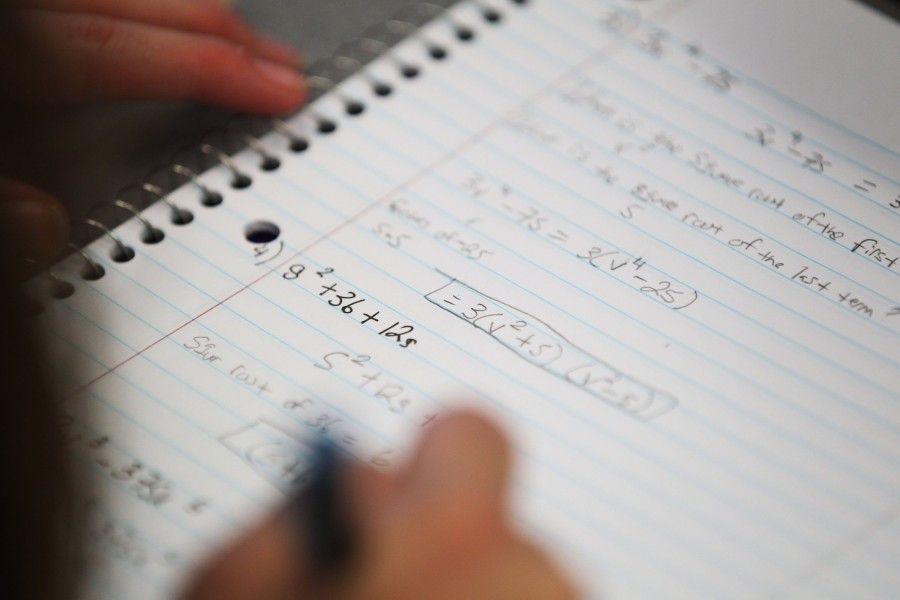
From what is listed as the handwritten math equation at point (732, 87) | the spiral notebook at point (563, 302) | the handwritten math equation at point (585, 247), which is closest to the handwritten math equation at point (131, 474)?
the spiral notebook at point (563, 302)

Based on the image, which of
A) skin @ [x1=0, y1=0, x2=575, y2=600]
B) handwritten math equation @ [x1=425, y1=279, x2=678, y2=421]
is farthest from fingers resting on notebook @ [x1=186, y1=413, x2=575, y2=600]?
handwritten math equation @ [x1=425, y1=279, x2=678, y2=421]

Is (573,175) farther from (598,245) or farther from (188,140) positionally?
(188,140)

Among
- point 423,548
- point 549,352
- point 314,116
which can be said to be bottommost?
point 423,548

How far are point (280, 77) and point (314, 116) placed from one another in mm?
33

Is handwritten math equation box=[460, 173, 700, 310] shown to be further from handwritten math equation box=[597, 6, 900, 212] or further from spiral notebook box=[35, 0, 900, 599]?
handwritten math equation box=[597, 6, 900, 212]

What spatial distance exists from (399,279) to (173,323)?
0.12m

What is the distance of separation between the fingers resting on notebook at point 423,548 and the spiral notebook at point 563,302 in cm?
7

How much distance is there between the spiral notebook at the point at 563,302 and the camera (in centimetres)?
46

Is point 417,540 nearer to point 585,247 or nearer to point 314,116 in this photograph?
point 585,247

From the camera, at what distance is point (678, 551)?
45cm

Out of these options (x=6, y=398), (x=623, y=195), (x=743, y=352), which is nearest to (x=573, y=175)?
(x=623, y=195)

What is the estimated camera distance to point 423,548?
14.6 inches

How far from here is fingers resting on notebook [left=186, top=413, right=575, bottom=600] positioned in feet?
1.19

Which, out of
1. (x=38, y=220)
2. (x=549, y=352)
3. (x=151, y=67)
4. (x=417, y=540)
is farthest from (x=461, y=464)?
(x=151, y=67)
